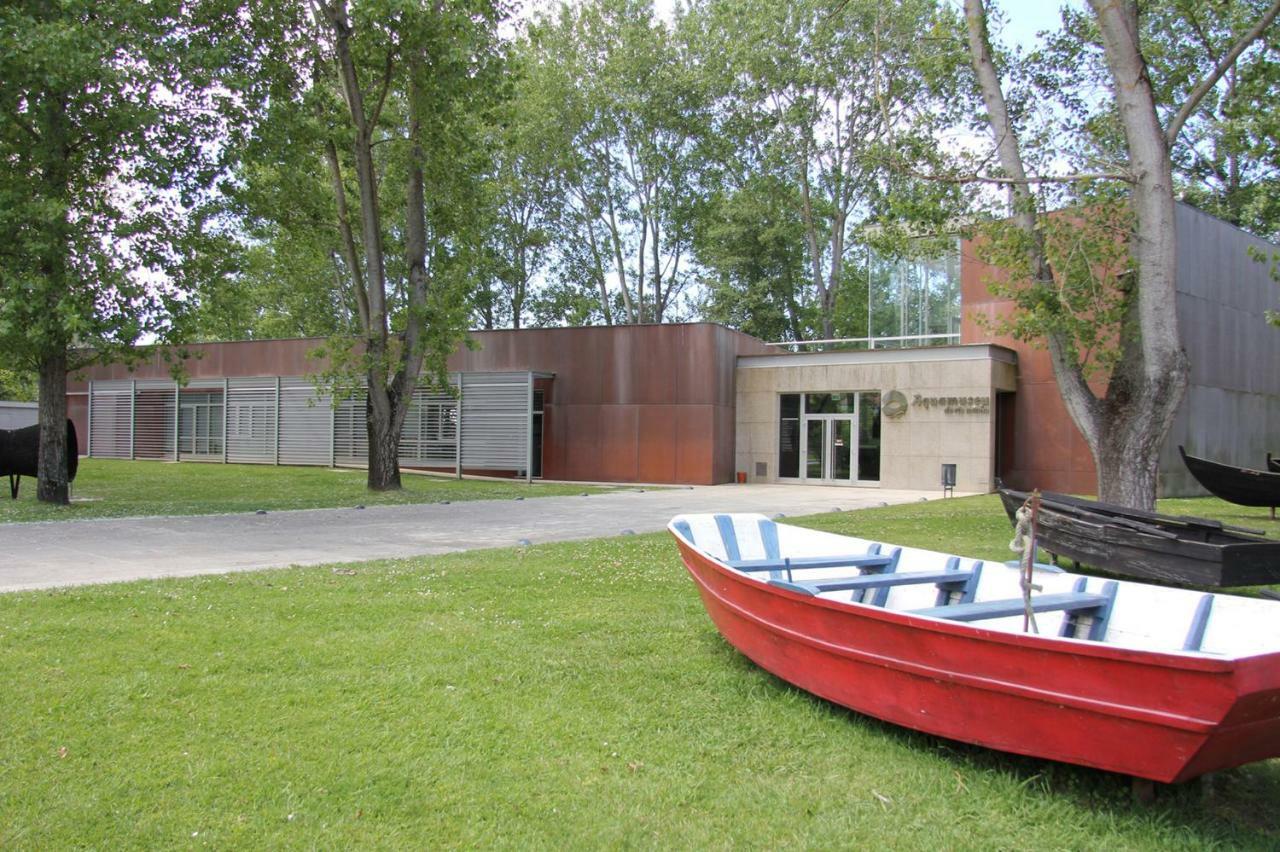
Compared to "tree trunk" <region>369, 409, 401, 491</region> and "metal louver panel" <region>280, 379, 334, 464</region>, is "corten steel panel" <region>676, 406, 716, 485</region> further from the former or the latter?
"metal louver panel" <region>280, 379, 334, 464</region>

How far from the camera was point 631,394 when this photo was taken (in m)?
25.7

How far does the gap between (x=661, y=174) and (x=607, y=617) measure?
34.9m

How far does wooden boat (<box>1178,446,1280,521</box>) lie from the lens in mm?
15039

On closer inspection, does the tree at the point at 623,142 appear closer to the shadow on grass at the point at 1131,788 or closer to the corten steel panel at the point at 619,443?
the corten steel panel at the point at 619,443

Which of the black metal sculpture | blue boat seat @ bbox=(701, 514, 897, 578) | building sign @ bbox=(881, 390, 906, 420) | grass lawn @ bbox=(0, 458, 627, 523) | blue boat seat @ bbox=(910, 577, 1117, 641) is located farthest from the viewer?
building sign @ bbox=(881, 390, 906, 420)

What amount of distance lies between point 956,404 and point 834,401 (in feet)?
11.6

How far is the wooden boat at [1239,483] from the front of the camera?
49.3ft

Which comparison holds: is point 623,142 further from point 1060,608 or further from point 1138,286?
point 1060,608

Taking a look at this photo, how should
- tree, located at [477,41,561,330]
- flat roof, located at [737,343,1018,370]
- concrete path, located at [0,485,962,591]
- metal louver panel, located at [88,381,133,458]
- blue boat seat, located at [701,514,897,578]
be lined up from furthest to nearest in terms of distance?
tree, located at [477,41,561,330] → metal louver panel, located at [88,381,133,458] → flat roof, located at [737,343,1018,370] → concrete path, located at [0,485,962,591] → blue boat seat, located at [701,514,897,578]

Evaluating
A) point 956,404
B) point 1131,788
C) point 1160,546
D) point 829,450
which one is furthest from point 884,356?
point 1131,788

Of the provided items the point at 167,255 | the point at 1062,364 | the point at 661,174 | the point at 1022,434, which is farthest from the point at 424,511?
the point at 661,174

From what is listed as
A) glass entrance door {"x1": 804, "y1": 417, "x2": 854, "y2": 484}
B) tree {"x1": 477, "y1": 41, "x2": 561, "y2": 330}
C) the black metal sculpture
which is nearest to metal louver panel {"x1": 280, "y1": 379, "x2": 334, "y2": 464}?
tree {"x1": 477, "y1": 41, "x2": 561, "y2": 330}

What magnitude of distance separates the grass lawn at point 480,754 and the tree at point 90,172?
368 inches

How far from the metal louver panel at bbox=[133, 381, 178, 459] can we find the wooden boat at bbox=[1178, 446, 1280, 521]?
1257 inches
